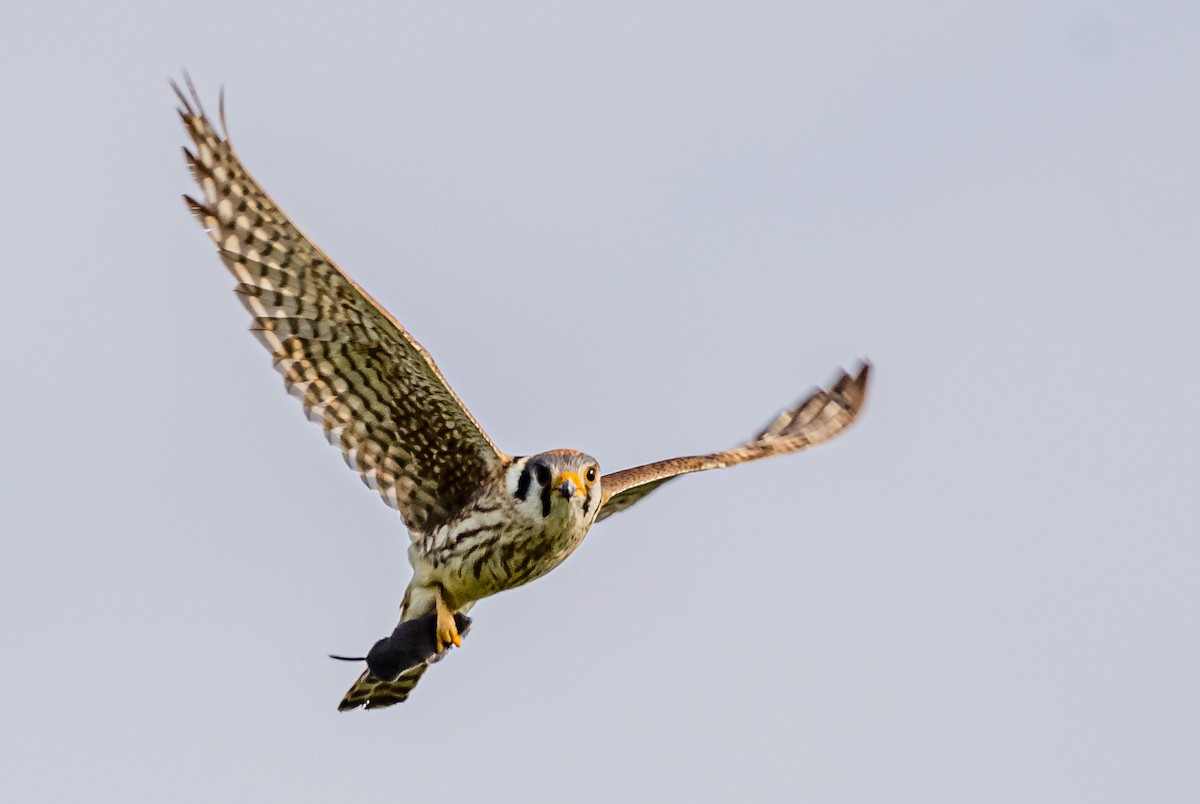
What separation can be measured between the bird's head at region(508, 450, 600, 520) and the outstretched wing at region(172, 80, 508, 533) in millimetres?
414

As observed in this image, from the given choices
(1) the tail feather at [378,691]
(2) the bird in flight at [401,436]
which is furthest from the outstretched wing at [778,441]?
(1) the tail feather at [378,691]

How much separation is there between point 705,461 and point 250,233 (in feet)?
13.0

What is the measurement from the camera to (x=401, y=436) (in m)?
13.1

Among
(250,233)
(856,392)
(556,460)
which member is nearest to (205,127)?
(250,233)

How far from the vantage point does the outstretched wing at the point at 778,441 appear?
13781mm

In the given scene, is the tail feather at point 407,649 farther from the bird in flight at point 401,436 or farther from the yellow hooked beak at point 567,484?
the yellow hooked beak at point 567,484

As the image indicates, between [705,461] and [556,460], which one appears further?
[705,461]

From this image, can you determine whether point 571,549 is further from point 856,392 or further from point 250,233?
point 856,392

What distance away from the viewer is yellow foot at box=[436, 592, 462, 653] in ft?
41.6

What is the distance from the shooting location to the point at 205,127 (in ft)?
38.6

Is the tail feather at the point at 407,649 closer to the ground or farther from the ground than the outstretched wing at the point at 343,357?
closer to the ground

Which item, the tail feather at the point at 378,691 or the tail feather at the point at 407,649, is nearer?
Result: the tail feather at the point at 407,649

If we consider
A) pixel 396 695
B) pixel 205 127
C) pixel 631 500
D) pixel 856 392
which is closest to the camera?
pixel 205 127

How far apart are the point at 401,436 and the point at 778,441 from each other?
3795 mm
